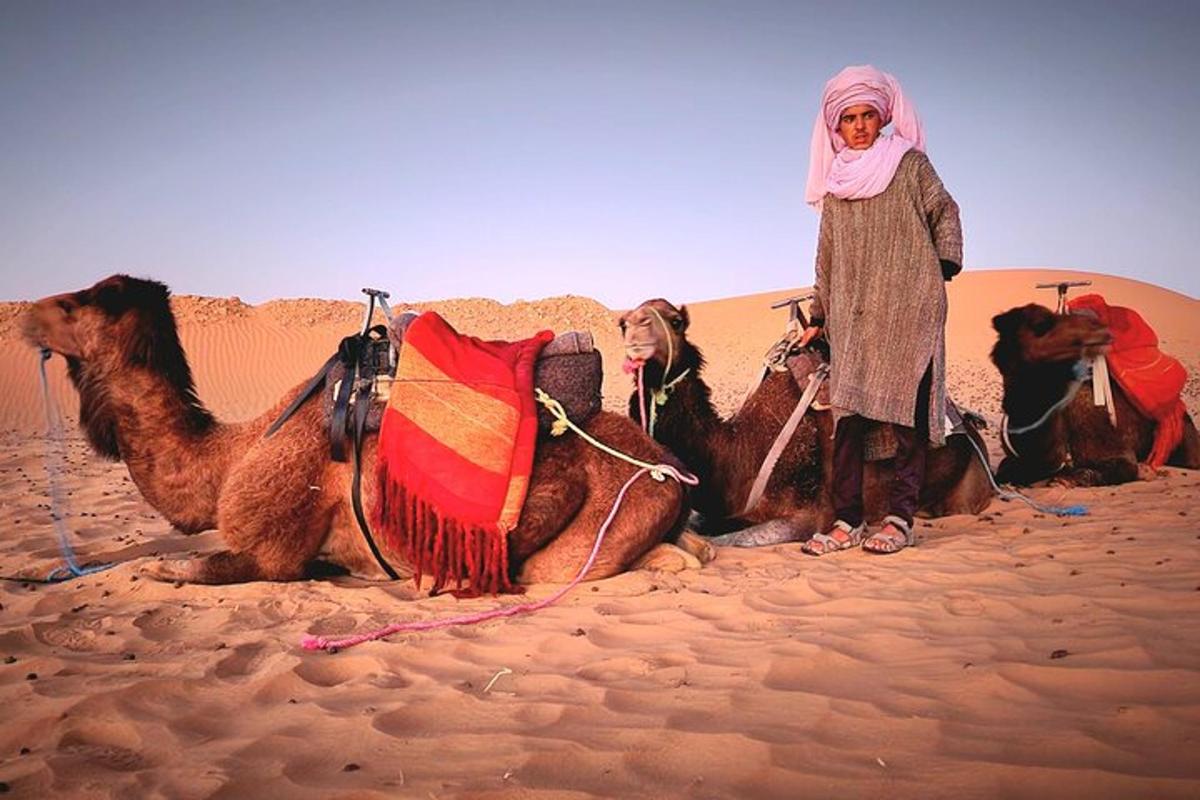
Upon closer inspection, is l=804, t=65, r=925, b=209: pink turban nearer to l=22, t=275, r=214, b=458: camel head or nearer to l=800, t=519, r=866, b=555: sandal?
l=800, t=519, r=866, b=555: sandal

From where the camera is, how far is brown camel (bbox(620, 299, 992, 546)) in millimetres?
5531

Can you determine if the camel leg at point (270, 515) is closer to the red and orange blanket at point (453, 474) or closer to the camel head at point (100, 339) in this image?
the red and orange blanket at point (453, 474)

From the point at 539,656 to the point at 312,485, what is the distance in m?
1.58

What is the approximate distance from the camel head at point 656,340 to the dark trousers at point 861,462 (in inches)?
44.1

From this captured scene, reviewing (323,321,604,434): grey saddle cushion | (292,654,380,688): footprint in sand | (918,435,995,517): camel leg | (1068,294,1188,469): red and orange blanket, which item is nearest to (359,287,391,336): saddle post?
(323,321,604,434): grey saddle cushion

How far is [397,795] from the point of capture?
216 centimetres

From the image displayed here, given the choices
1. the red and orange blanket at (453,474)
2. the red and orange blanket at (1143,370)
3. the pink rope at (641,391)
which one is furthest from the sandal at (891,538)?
the red and orange blanket at (1143,370)

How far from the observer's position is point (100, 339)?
4453 millimetres

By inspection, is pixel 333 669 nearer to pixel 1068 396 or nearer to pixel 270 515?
pixel 270 515

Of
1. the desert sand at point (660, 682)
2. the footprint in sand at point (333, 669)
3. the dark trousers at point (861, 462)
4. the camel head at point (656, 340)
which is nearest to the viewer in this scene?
the desert sand at point (660, 682)

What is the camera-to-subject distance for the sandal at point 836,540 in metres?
5.04

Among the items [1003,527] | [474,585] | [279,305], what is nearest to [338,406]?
[474,585]

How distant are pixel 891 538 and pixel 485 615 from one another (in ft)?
8.05

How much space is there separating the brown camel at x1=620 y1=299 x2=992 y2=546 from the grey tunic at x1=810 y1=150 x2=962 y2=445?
0.60m
